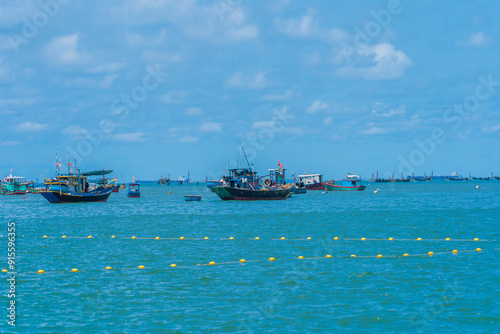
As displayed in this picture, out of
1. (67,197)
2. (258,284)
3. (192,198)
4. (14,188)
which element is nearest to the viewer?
(258,284)

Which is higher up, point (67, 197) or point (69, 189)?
point (69, 189)

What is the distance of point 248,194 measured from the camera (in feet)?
351

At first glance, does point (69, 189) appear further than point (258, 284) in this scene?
Yes

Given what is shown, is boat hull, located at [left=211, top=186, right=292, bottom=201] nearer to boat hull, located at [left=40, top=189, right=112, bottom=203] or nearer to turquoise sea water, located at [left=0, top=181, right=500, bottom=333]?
boat hull, located at [left=40, top=189, right=112, bottom=203]

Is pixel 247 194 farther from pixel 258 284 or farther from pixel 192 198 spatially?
pixel 258 284

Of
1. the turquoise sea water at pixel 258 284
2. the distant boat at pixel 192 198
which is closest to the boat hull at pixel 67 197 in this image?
the distant boat at pixel 192 198

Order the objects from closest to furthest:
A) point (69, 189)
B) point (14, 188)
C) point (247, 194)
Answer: point (69, 189) < point (247, 194) < point (14, 188)

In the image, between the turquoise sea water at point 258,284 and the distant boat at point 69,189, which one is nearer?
the turquoise sea water at point 258,284

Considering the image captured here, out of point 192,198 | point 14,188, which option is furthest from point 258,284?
point 14,188

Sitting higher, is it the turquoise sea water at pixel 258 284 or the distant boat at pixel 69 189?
the distant boat at pixel 69 189

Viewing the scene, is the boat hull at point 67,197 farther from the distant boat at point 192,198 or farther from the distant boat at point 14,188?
the distant boat at point 14,188

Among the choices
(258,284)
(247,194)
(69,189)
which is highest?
(69,189)

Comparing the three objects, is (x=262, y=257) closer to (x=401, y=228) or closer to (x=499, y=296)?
(x=499, y=296)

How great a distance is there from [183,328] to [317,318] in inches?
192
